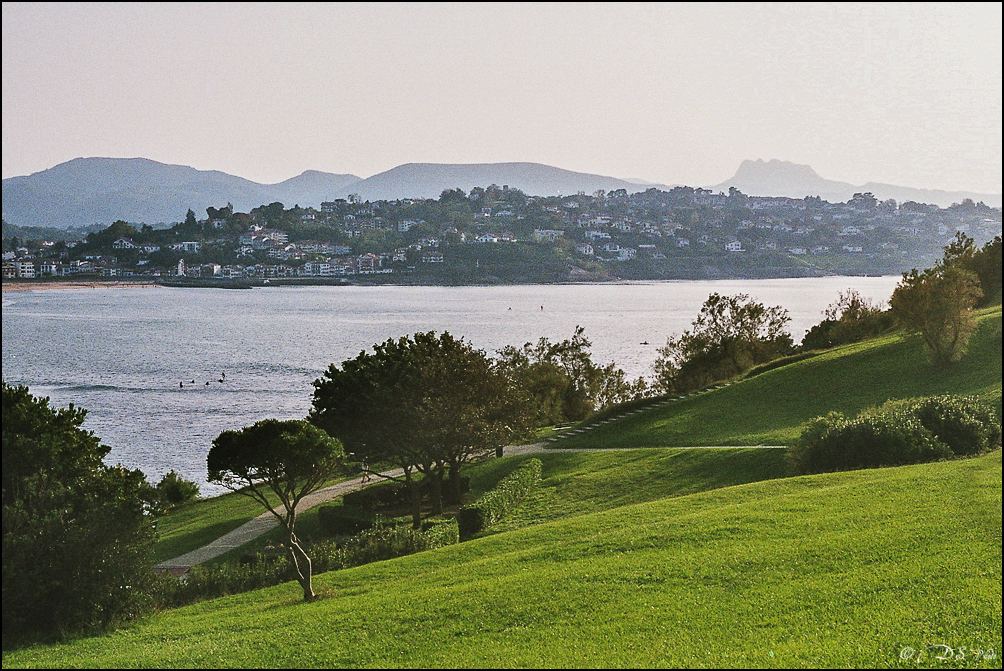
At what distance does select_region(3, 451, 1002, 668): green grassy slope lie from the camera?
254 inches

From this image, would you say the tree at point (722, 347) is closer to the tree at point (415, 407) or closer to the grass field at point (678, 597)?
the tree at point (415, 407)

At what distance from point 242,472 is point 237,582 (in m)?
4.48

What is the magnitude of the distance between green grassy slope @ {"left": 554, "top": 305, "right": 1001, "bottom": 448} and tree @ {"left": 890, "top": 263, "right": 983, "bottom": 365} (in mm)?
643

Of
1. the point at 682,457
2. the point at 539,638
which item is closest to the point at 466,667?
the point at 539,638

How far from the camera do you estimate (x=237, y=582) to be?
13.8m

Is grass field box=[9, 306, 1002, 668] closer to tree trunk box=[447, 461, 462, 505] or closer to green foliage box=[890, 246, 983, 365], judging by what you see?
tree trunk box=[447, 461, 462, 505]

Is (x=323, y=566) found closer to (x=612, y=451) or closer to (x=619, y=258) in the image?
(x=612, y=451)

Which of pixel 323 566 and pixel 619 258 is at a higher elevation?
pixel 619 258

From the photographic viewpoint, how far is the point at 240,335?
8131cm

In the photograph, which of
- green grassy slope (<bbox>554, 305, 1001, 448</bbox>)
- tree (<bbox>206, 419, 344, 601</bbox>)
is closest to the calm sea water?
green grassy slope (<bbox>554, 305, 1001, 448</bbox>)

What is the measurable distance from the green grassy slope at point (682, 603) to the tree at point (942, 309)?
1275 centimetres

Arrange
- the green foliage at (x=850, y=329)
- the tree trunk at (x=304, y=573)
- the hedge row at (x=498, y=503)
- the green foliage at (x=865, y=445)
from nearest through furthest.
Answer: the tree trunk at (x=304, y=573)
the green foliage at (x=865, y=445)
the hedge row at (x=498, y=503)
the green foliage at (x=850, y=329)

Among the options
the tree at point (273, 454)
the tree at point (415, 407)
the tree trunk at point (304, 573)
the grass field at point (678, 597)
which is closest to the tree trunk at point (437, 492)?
the tree at point (415, 407)

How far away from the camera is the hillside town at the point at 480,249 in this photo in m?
147
